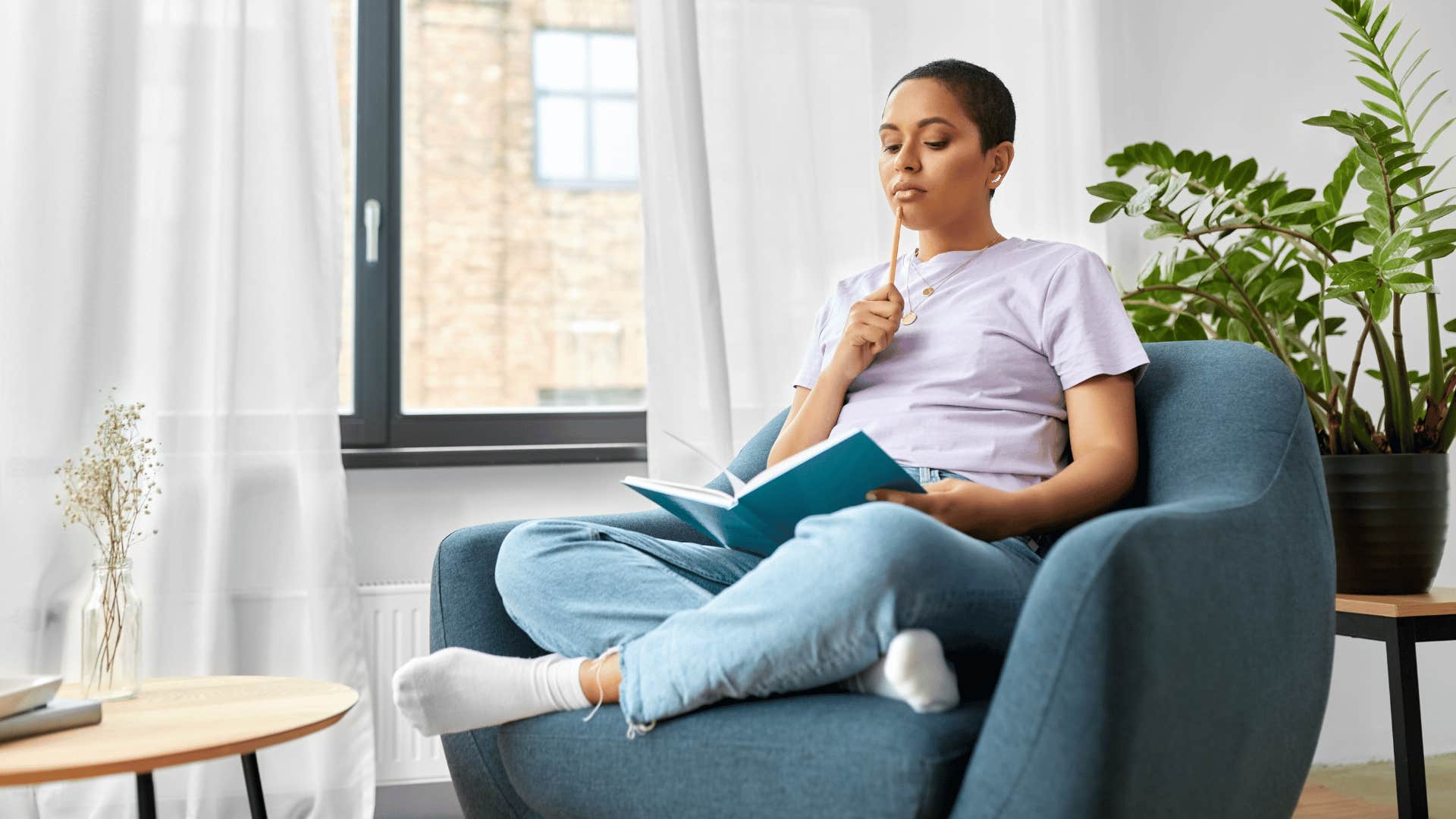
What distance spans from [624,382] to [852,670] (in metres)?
1.57

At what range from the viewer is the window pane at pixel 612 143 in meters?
2.46

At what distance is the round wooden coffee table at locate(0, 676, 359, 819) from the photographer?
104cm

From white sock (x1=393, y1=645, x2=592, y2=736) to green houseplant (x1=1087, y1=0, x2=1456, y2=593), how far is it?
0.96 metres

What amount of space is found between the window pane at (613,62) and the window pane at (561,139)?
0.07 metres

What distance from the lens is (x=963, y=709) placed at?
36.7 inches

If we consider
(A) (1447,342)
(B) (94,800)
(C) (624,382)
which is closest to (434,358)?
(C) (624,382)

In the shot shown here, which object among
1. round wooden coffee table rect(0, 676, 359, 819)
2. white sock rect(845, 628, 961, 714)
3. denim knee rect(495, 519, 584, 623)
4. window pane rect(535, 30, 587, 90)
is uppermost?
window pane rect(535, 30, 587, 90)

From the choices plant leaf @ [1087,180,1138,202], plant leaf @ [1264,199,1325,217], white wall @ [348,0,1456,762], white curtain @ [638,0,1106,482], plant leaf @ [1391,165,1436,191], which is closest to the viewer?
plant leaf @ [1391,165,1436,191]

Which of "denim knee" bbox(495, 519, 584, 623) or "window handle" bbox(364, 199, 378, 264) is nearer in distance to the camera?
"denim knee" bbox(495, 519, 584, 623)

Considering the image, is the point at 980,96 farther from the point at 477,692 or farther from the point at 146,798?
the point at 146,798

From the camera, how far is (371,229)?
231 cm

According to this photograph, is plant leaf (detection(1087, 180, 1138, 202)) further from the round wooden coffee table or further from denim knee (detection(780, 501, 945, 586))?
the round wooden coffee table

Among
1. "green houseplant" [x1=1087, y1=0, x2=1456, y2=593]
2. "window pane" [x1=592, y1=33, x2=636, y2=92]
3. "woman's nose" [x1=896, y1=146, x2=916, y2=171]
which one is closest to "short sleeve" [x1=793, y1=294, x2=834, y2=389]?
"woman's nose" [x1=896, y1=146, x2=916, y2=171]

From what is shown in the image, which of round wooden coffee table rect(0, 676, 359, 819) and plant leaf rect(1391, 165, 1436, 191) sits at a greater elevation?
plant leaf rect(1391, 165, 1436, 191)
